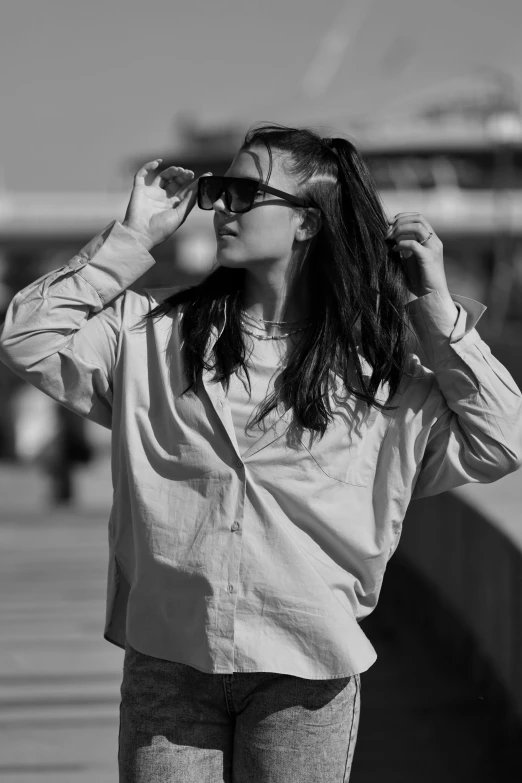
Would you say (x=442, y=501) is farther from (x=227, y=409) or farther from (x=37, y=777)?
(x=227, y=409)

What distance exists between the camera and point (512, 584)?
3.69 metres

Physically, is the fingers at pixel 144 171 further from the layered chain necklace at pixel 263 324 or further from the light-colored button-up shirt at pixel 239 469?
the layered chain necklace at pixel 263 324

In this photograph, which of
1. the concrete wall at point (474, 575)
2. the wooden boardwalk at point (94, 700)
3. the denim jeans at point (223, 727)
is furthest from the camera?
the wooden boardwalk at point (94, 700)

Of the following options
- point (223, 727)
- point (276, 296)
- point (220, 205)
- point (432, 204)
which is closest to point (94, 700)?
point (223, 727)

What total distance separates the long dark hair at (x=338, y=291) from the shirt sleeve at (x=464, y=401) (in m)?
0.07

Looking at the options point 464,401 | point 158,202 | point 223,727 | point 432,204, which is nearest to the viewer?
point 223,727

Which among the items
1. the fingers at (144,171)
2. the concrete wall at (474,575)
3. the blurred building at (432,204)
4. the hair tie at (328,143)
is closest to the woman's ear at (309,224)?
the hair tie at (328,143)

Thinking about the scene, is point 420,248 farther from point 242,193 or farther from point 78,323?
point 78,323

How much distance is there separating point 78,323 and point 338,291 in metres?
0.48

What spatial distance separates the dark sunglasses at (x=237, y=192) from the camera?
213 cm

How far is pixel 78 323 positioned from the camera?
217cm

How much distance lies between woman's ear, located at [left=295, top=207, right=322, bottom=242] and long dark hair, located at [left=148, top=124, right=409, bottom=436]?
1 centimetres

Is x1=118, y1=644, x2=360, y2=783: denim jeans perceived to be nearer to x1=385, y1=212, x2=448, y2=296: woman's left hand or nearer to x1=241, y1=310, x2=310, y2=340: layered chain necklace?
x1=241, y1=310, x2=310, y2=340: layered chain necklace

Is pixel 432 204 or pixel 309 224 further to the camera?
pixel 432 204
